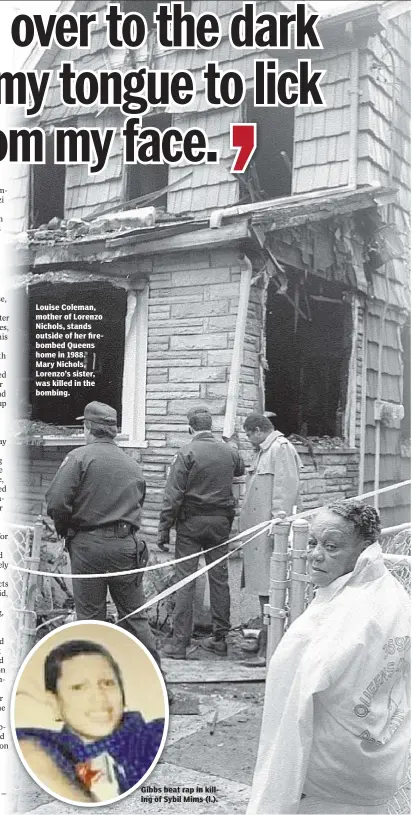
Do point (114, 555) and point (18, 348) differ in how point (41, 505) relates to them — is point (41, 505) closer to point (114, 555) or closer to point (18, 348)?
point (114, 555)

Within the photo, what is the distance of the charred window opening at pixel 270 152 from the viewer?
3.94 m

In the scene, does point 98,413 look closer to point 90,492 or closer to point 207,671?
point 90,492

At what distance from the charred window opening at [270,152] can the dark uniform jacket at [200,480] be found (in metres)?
1.57

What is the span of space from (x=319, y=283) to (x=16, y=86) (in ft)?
7.24

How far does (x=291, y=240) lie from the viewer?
4.46 metres

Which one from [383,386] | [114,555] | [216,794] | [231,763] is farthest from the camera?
[383,386]

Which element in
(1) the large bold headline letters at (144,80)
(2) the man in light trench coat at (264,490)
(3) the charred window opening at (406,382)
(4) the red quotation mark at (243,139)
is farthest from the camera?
(2) the man in light trench coat at (264,490)

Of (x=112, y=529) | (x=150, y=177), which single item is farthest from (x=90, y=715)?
(x=150, y=177)

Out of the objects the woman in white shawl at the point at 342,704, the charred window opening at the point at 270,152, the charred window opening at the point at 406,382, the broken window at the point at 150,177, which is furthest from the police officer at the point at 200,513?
the woman in white shawl at the point at 342,704

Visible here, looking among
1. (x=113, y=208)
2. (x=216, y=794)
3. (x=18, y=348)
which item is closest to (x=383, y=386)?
(x=113, y=208)

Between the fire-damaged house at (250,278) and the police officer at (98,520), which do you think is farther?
the fire-damaged house at (250,278)

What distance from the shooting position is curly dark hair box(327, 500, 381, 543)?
6.51ft

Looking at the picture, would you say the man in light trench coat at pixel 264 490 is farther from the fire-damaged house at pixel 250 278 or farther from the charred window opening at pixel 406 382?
the charred window opening at pixel 406 382

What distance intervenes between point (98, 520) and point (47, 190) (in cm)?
178
